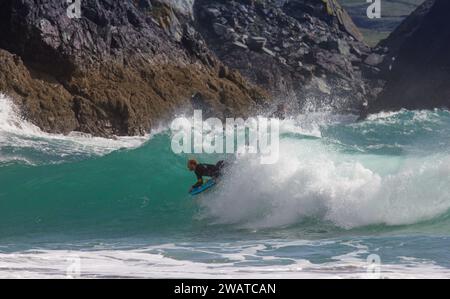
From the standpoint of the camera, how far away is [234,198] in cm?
1548

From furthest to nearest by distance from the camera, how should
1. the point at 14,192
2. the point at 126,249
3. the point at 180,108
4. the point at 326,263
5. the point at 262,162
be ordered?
1. the point at 180,108
2. the point at 14,192
3. the point at 262,162
4. the point at 126,249
5. the point at 326,263

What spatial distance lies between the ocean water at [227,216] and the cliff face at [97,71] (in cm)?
560

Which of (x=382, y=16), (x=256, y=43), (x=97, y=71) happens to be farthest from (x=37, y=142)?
(x=382, y=16)

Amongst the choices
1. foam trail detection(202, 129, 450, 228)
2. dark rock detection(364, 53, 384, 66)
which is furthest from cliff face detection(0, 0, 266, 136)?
dark rock detection(364, 53, 384, 66)

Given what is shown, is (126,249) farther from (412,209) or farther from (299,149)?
(299,149)

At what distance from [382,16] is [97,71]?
409 feet

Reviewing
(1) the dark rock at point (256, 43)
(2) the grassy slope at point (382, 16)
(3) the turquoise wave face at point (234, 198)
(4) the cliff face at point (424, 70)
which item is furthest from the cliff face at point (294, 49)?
(2) the grassy slope at point (382, 16)

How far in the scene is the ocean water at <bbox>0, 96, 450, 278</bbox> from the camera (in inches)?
398

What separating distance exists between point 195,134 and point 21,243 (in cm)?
1502

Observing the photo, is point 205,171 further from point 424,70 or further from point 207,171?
point 424,70

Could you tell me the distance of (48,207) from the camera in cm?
1627

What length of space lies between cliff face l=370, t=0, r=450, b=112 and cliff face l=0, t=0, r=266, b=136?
22.7 metres

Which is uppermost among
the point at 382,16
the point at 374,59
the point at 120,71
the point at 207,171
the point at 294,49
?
the point at 382,16

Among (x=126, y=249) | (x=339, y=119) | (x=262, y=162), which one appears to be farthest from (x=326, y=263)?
(x=339, y=119)
